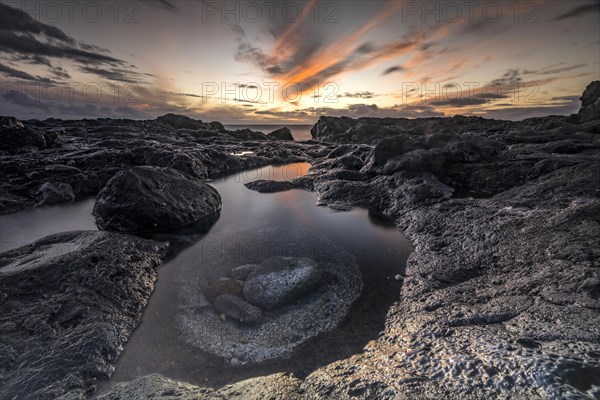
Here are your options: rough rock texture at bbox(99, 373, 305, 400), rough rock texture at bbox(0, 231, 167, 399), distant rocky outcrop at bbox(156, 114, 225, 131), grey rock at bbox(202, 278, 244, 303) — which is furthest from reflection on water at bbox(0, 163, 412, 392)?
distant rocky outcrop at bbox(156, 114, 225, 131)

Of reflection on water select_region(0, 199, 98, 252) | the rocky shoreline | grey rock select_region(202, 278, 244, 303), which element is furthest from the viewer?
reflection on water select_region(0, 199, 98, 252)

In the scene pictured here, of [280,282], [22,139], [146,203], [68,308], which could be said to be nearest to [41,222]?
[146,203]

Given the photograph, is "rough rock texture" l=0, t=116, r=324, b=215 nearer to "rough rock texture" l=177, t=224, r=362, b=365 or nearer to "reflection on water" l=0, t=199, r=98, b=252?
"reflection on water" l=0, t=199, r=98, b=252

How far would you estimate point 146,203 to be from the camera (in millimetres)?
10742

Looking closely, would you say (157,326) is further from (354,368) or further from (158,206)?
(158,206)

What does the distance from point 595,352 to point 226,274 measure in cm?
726

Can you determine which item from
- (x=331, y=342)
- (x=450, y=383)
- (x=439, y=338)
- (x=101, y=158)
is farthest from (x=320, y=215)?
(x=101, y=158)

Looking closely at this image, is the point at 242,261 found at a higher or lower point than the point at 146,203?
lower

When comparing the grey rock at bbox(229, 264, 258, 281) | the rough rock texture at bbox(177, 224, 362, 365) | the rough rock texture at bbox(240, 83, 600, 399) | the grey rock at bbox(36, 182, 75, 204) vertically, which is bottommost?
the rough rock texture at bbox(177, 224, 362, 365)

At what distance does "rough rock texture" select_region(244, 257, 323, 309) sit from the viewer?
6.53 m

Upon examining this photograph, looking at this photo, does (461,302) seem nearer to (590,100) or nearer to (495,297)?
(495,297)

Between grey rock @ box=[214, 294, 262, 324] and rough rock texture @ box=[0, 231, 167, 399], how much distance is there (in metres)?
1.78

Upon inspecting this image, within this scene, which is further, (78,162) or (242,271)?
(78,162)

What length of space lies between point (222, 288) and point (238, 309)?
3.22 ft
